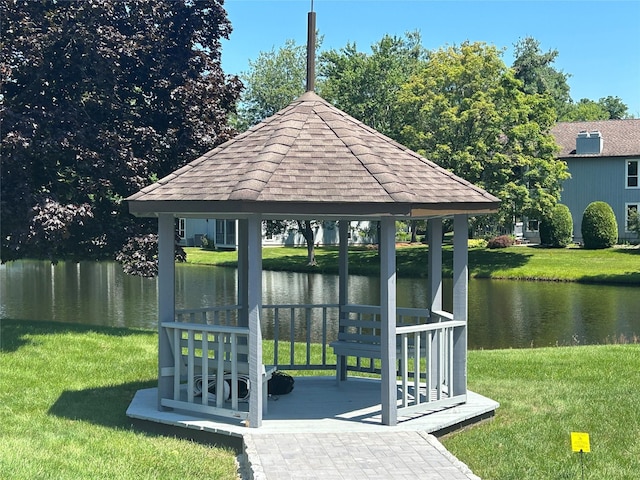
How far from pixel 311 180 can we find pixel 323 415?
2.60 meters

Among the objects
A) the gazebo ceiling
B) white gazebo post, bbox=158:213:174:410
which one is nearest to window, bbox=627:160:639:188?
the gazebo ceiling

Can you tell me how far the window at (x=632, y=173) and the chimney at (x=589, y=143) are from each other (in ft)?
6.25

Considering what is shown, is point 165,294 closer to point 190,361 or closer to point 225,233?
point 190,361

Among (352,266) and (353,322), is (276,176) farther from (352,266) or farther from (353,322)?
(352,266)

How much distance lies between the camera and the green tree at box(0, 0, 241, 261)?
1348 cm

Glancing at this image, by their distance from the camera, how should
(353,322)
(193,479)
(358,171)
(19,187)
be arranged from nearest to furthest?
(193,479) < (358,171) < (353,322) < (19,187)

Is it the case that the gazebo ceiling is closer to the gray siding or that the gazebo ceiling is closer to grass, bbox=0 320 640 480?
grass, bbox=0 320 640 480

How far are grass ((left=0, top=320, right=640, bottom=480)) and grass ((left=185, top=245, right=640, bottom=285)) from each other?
2059 centimetres

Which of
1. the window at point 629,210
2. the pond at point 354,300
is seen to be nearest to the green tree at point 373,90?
the pond at point 354,300

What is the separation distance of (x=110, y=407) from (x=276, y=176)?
375 cm

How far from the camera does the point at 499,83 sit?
38969 millimetres

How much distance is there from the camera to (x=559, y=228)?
4106 cm

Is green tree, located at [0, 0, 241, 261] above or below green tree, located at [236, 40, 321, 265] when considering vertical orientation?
below

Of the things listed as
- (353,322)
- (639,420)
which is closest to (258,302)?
(353,322)
